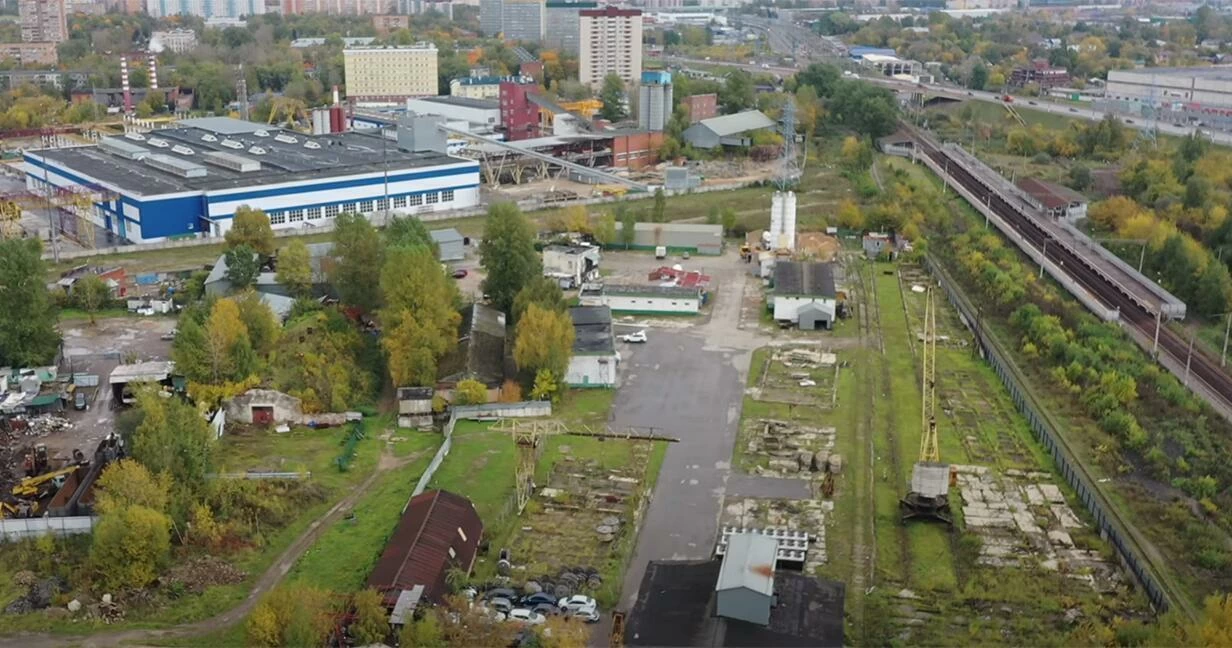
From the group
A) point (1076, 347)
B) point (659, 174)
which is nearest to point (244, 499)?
point (1076, 347)

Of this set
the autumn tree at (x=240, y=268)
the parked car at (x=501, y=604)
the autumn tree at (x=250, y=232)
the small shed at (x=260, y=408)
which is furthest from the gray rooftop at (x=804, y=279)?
the parked car at (x=501, y=604)

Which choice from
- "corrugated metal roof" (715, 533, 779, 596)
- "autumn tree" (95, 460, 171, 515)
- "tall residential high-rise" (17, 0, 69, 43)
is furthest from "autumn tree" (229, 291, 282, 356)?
"tall residential high-rise" (17, 0, 69, 43)

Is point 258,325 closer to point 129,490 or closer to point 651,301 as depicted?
point 129,490

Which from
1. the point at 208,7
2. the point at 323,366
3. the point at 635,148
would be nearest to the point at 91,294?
the point at 323,366

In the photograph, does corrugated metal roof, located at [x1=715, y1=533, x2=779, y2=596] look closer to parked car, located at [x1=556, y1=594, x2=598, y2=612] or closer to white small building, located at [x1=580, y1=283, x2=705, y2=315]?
parked car, located at [x1=556, y1=594, x2=598, y2=612]

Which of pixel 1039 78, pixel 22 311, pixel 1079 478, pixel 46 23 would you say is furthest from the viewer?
pixel 46 23

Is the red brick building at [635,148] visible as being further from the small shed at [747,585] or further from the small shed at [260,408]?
the small shed at [747,585]

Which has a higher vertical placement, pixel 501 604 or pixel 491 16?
pixel 491 16
